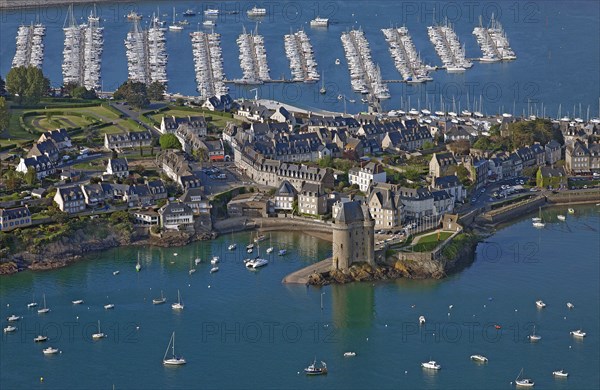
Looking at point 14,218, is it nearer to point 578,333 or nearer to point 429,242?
point 429,242

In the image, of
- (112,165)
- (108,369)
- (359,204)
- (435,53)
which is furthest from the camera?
A: (435,53)

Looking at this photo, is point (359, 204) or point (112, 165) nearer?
point (359, 204)

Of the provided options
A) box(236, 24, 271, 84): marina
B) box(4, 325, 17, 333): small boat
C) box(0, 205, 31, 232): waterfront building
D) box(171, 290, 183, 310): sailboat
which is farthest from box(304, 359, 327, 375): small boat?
box(236, 24, 271, 84): marina

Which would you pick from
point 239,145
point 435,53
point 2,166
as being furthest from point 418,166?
point 435,53

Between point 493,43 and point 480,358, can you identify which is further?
point 493,43

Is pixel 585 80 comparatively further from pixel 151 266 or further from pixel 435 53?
pixel 151 266

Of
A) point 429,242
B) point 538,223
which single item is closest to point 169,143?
point 429,242

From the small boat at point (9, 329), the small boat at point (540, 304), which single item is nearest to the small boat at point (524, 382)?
the small boat at point (540, 304)
